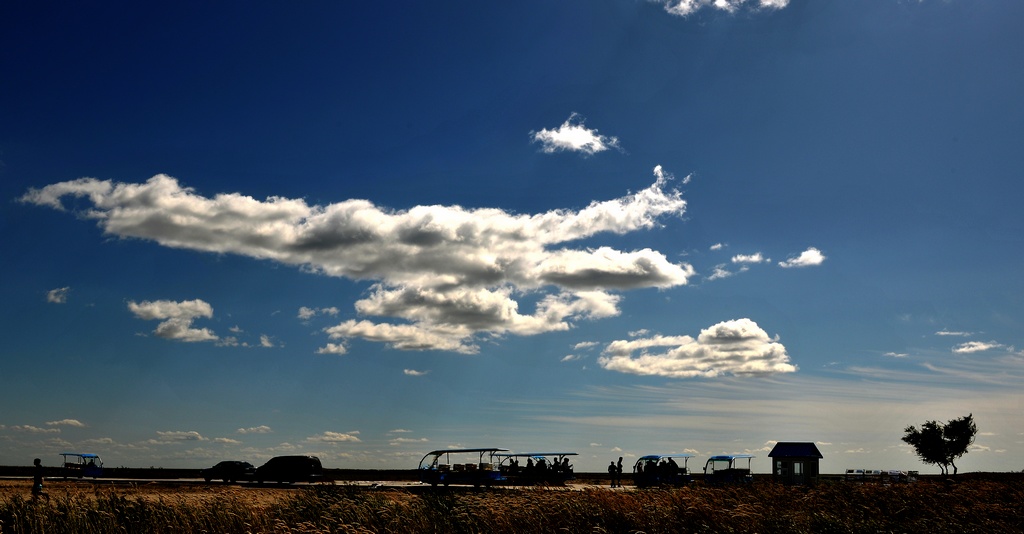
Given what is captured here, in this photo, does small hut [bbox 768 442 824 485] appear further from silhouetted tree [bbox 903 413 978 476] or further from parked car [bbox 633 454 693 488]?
silhouetted tree [bbox 903 413 978 476]

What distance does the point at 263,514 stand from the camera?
26609 mm

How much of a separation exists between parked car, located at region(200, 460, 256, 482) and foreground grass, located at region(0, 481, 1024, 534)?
108 ft

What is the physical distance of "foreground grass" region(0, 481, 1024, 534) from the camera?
24.7 meters

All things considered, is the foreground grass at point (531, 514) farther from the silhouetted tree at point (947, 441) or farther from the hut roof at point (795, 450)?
the silhouetted tree at point (947, 441)

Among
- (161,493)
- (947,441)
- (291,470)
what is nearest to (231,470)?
(291,470)

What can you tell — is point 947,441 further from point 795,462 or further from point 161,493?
point 161,493

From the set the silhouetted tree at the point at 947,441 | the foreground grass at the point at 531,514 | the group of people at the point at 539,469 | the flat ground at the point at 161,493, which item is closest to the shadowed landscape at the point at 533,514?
the foreground grass at the point at 531,514

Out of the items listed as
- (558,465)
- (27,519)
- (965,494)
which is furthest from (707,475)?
(27,519)

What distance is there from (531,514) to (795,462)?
40.8 meters

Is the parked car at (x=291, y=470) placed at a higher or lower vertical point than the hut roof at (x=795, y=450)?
lower

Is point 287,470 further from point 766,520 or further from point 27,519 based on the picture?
point 766,520

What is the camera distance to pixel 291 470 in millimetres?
57750

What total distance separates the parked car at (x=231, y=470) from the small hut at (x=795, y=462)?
3829 centimetres

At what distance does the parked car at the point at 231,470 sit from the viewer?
60469 mm
